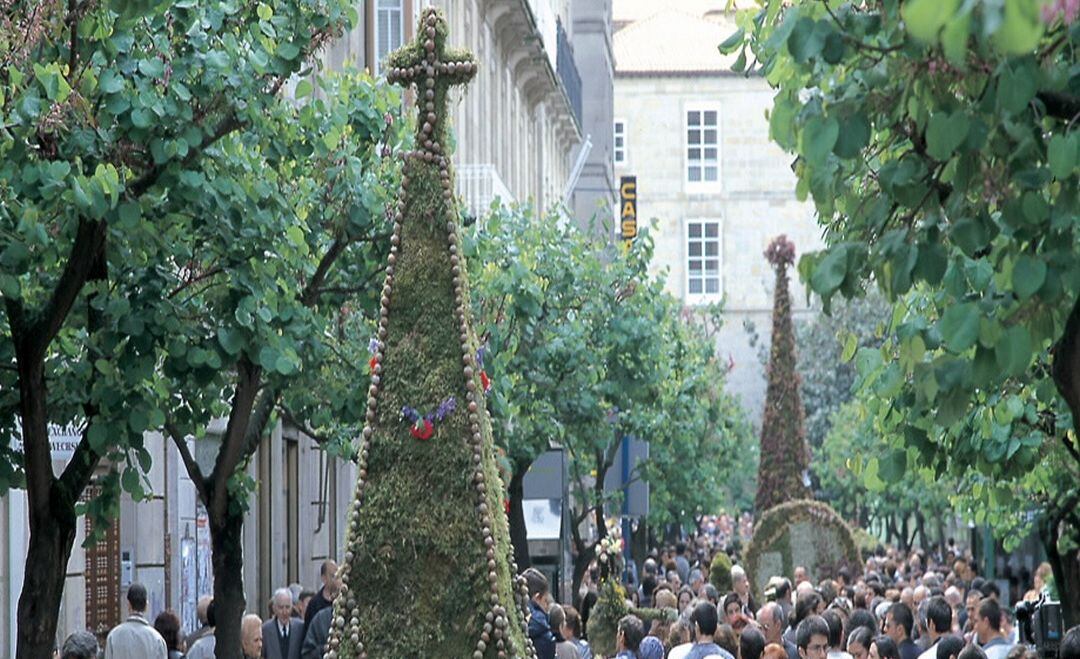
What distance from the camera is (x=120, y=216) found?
11969 millimetres

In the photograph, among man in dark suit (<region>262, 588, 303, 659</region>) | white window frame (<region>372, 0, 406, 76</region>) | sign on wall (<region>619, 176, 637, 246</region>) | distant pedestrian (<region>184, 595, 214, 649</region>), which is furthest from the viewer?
sign on wall (<region>619, 176, 637, 246</region>)

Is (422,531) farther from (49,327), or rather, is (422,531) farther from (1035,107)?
(1035,107)

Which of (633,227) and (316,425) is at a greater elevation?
(633,227)

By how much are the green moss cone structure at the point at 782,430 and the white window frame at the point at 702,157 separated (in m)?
26.7

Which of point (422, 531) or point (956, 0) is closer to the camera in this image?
point (956, 0)

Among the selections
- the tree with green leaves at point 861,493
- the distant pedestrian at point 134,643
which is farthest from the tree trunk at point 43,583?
the tree with green leaves at point 861,493

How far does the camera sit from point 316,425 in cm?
1762

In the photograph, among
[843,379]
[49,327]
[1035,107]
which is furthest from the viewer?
[843,379]

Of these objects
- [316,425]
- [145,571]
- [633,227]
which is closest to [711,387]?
[633,227]

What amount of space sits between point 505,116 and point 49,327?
34.4 m

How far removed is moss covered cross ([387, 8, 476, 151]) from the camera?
34.2 ft

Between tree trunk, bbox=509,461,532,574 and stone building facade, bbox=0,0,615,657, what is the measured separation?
284 cm

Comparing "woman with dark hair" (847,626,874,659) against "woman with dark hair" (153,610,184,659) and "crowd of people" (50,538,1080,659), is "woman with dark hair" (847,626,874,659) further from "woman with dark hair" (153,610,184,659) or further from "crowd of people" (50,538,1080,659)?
"woman with dark hair" (153,610,184,659)

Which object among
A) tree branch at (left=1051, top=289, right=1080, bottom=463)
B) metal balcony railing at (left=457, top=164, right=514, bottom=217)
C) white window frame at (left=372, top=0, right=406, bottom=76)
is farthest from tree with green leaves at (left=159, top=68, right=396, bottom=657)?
metal balcony railing at (left=457, top=164, right=514, bottom=217)
